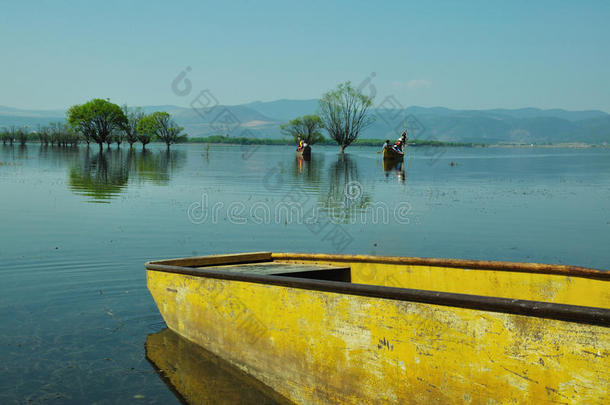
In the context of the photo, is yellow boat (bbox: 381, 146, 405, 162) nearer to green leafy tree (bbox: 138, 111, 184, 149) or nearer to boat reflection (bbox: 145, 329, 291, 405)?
boat reflection (bbox: 145, 329, 291, 405)

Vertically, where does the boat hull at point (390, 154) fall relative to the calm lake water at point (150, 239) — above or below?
above

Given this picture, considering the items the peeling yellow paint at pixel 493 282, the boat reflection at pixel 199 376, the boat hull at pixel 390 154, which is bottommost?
the boat reflection at pixel 199 376

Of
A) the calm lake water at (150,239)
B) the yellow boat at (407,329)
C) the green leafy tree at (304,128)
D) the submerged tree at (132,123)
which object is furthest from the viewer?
the green leafy tree at (304,128)

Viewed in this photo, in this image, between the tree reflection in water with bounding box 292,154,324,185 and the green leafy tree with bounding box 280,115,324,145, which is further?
the green leafy tree with bounding box 280,115,324,145

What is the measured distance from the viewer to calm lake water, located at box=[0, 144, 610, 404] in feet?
20.2

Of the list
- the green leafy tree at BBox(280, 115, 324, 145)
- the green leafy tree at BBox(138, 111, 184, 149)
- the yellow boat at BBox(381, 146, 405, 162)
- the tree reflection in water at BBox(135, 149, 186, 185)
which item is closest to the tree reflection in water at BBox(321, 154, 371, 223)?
the tree reflection in water at BBox(135, 149, 186, 185)

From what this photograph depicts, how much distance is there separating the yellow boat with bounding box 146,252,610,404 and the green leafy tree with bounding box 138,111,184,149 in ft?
343

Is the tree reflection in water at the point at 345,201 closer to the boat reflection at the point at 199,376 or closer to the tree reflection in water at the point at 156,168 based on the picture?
the tree reflection in water at the point at 156,168

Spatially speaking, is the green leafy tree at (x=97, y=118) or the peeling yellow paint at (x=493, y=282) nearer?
the peeling yellow paint at (x=493, y=282)

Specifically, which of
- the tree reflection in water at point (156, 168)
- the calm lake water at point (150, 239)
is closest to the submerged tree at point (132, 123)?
the tree reflection in water at point (156, 168)

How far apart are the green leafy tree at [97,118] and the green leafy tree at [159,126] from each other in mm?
7136

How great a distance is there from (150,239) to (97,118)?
90.0m

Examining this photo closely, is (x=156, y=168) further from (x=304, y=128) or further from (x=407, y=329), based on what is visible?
(x=304, y=128)

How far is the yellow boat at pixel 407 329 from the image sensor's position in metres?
3.75
